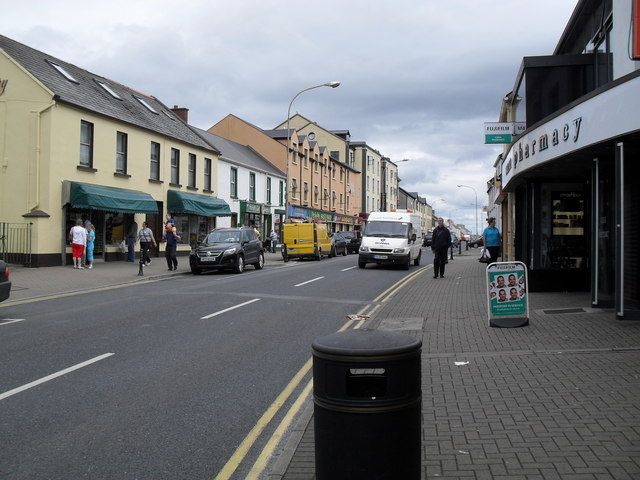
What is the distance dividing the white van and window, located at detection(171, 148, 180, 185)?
10992 mm

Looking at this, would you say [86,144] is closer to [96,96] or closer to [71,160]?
[71,160]

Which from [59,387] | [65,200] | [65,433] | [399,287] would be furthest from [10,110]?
[65,433]

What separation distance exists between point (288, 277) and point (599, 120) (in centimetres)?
1173

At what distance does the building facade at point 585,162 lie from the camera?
344 inches

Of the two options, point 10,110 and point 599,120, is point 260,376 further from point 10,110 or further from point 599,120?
point 10,110

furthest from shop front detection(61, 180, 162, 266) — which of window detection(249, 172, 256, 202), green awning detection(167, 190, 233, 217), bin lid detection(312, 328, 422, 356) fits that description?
bin lid detection(312, 328, 422, 356)

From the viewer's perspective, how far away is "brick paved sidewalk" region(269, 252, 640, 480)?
12.6 feet

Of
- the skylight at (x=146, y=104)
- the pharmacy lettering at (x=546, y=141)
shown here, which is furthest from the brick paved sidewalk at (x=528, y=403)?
the skylight at (x=146, y=104)

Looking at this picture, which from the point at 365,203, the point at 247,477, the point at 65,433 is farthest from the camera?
the point at 365,203

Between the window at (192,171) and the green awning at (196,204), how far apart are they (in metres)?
0.71

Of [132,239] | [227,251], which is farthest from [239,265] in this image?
[132,239]

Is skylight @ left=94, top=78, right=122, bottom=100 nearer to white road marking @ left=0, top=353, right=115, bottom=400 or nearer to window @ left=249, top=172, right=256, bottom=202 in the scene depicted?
window @ left=249, top=172, right=256, bottom=202

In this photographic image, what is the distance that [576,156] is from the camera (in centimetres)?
1035

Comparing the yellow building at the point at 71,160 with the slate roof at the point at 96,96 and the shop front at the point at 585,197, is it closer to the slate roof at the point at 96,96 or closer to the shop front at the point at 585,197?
the slate roof at the point at 96,96
